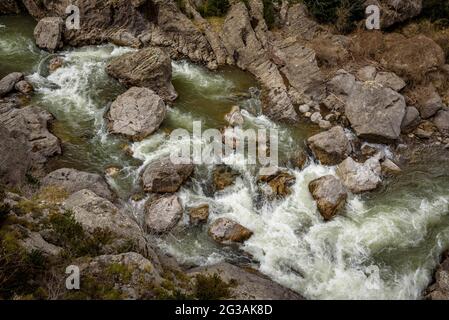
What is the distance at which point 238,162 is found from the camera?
727 inches

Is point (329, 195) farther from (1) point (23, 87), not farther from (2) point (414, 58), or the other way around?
(1) point (23, 87)

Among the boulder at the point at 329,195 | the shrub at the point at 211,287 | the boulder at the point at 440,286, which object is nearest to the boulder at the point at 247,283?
the shrub at the point at 211,287

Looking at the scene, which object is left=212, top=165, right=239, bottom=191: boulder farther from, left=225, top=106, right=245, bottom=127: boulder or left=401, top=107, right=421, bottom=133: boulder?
left=401, top=107, right=421, bottom=133: boulder

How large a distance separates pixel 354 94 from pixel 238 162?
8.63 metres

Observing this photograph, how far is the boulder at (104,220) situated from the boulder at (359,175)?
10.1 m

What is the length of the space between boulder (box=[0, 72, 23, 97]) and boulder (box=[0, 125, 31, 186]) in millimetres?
5154

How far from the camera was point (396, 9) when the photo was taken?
27.5m

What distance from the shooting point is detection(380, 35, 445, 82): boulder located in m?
23.8

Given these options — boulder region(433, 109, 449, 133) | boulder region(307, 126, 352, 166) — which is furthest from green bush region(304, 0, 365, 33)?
boulder region(307, 126, 352, 166)

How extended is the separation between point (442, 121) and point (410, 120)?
6.60ft

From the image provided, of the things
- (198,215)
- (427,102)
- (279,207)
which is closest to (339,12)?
(427,102)

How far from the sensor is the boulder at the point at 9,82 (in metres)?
20.2

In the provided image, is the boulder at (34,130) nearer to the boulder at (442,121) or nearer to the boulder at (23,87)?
the boulder at (23,87)

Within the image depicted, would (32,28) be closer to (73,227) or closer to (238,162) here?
(238,162)
